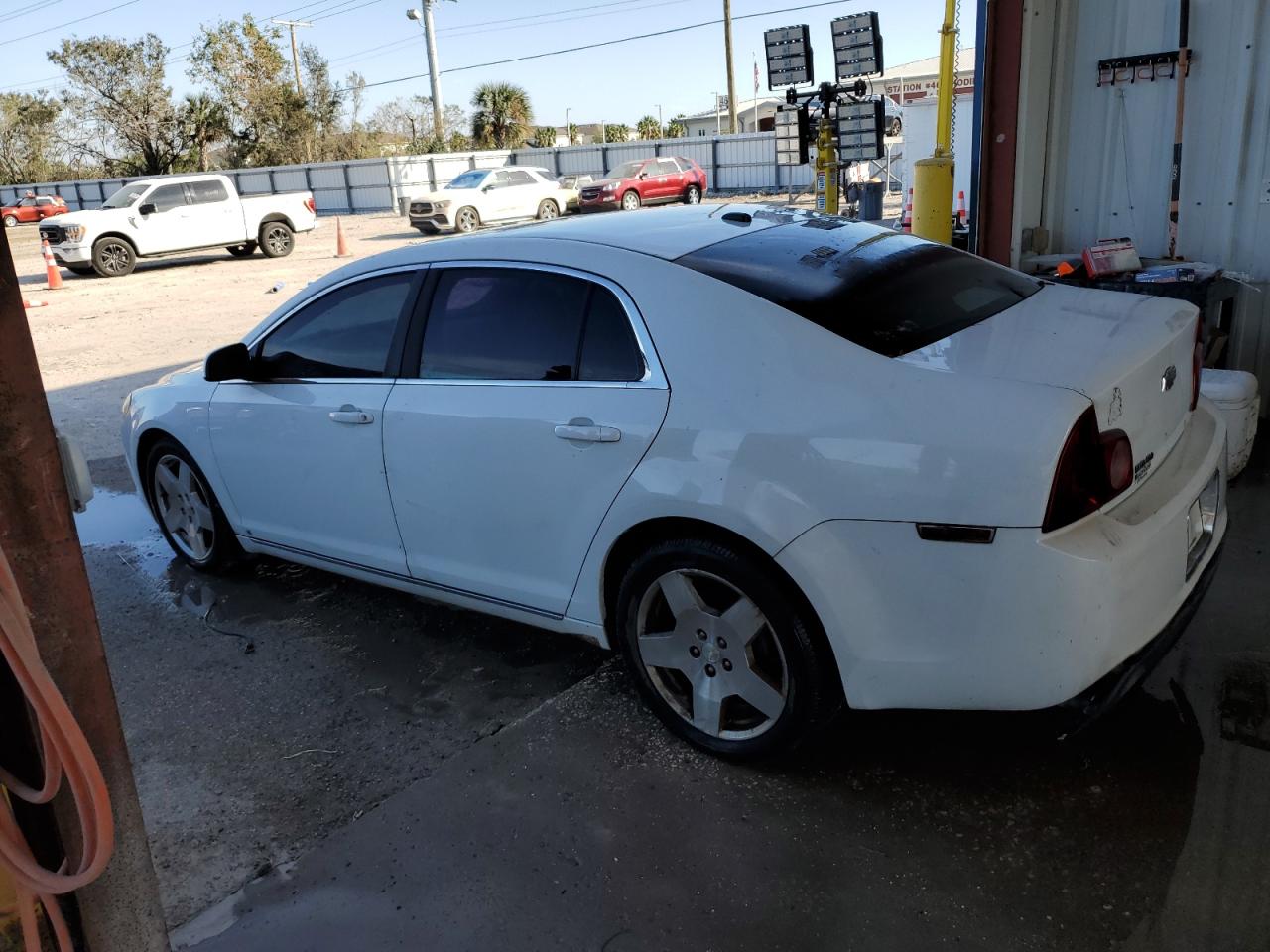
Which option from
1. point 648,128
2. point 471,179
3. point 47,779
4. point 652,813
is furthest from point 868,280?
point 648,128

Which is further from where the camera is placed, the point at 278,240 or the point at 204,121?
the point at 204,121

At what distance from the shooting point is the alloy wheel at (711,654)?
2902 mm

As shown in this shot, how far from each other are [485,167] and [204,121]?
1982 centimetres

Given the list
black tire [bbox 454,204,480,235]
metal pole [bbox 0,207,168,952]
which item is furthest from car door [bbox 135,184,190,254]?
metal pole [bbox 0,207,168,952]

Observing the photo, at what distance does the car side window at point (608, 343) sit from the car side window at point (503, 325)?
1.9 inches

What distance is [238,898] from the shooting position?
8.92 ft

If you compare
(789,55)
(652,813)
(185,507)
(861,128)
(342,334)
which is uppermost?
(789,55)

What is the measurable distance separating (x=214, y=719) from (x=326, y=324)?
Answer: 1559 mm

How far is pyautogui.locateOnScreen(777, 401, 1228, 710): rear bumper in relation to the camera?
7.80ft

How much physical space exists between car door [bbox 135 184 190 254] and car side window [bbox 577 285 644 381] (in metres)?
20.2

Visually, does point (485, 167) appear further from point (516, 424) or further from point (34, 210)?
point (516, 424)

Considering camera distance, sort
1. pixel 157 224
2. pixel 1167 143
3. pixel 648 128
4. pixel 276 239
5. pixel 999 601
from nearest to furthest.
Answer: pixel 999 601 < pixel 1167 143 < pixel 157 224 < pixel 276 239 < pixel 648 128

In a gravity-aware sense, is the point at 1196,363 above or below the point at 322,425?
above

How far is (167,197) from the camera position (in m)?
20.6
